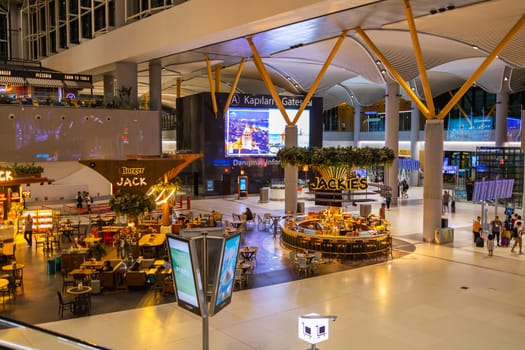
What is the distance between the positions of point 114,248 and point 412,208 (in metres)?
17.1

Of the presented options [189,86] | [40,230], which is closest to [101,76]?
[189,86]

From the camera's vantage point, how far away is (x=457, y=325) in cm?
1027

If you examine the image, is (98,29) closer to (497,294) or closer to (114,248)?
(114,248)

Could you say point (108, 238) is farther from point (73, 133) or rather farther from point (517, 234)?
point (517, 234)

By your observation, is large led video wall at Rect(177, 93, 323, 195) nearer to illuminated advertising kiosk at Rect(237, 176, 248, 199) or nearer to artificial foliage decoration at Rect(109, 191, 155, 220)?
illuminated advertising kiosk at Rect(237, 176, 248, 199)

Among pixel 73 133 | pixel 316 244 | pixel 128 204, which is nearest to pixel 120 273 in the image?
pixel 128 204

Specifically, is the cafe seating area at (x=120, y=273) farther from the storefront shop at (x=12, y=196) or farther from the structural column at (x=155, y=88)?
the structural column at (x=155, y=88)

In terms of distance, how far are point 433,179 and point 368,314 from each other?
945cm

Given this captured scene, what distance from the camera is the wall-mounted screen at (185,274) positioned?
607 centimetres

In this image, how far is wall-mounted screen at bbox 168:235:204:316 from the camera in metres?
6.07

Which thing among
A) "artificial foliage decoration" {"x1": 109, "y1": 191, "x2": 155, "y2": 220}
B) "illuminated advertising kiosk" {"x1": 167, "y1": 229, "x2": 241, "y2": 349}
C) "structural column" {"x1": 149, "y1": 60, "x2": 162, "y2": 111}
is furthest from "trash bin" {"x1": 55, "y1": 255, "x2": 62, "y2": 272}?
"structural column" {"x1": 149, "y1": 60, "x2": 162, "y2": 111}

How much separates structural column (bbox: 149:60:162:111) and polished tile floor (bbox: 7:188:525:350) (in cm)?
1930

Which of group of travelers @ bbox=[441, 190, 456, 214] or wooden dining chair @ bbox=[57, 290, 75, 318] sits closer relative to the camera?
wooden dining chair @ bbox=[57, 290, 75, 318]

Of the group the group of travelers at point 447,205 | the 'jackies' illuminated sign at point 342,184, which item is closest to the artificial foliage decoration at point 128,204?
the 'jackies' illuminated sign at point 342,184
